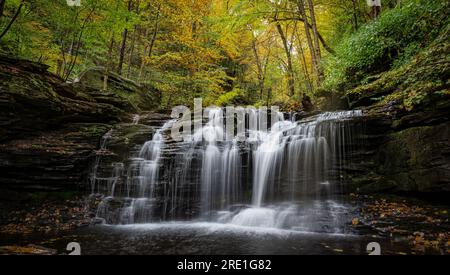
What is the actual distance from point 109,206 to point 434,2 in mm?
11401

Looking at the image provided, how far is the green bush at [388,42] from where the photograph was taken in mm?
8633

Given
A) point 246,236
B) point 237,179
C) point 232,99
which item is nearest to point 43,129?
point 237,179

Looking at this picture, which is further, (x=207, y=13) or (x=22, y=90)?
(x=207, y=13)

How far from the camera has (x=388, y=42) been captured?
9.88 m

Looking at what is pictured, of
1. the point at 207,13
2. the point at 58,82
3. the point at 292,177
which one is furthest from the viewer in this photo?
the point at 207,13

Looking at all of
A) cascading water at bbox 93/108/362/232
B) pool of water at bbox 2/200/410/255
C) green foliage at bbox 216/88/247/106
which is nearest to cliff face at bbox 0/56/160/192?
cascading water at bbox 93/108/362/232

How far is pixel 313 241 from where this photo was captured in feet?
18.9

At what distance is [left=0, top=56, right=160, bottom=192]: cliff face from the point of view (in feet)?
27.3

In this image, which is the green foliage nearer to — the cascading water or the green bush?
the green bush

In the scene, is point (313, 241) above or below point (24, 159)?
below
